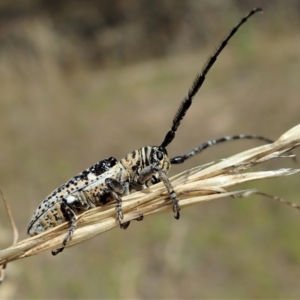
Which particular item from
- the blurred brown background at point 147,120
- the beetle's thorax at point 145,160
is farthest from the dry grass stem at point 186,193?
the blurred brown background at point 147,120

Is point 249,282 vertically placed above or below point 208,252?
below

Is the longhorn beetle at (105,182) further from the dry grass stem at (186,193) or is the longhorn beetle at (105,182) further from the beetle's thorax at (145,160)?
the dry grass stem at (186,193)

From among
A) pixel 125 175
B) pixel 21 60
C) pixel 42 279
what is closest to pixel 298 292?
pixel 42 279

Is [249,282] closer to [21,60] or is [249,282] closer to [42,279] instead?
[42,279]

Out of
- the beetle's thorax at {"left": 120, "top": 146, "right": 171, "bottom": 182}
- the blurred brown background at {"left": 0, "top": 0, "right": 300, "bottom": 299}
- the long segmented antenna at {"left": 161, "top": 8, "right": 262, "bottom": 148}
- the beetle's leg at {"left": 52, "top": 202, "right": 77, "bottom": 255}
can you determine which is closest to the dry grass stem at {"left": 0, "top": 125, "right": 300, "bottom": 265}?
the beetle's leg at {"left": 52, "top": 202, "right": 77, "bottom": 255}

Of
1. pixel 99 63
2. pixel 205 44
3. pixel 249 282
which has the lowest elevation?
pixel 249 282

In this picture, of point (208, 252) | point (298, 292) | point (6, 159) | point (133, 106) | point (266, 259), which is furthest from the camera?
point (133, 106)

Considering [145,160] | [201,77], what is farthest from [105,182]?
[201,77]

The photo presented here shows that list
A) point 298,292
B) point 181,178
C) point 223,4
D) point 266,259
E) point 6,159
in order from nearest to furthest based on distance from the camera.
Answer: point 181,178 → point 298,292 → point 266,259 → point 6,159 → point 223,4
